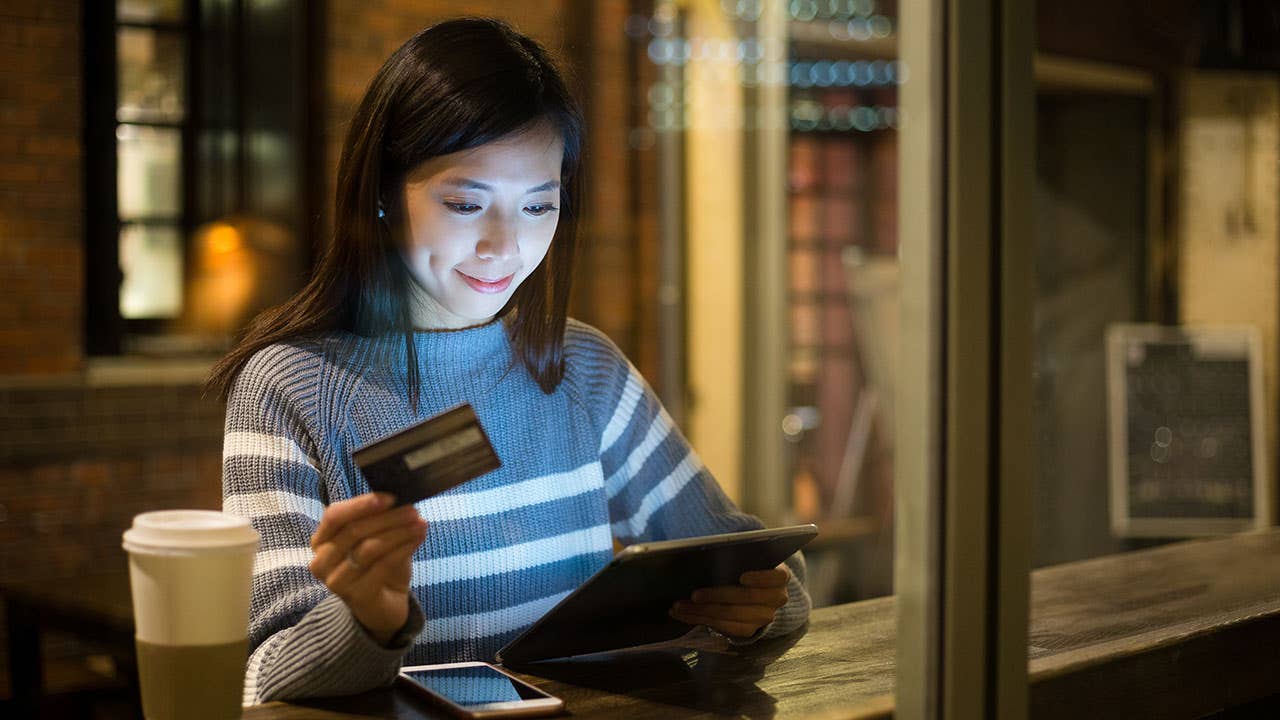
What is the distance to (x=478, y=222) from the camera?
1.10 meters

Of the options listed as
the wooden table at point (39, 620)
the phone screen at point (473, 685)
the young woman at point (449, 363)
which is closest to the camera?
the phone screen at point (473, 685)

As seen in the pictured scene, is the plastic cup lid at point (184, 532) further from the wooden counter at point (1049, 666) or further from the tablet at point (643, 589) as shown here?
the tablet at point (643, 589)

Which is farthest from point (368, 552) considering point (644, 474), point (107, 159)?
point (107, 159)

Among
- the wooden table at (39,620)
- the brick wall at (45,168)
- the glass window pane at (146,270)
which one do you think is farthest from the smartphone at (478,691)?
the wooden table at (39,620)

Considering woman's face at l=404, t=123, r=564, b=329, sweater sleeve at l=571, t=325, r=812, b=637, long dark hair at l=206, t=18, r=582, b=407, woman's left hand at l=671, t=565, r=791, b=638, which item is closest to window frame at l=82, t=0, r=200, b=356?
long dark hair at l=206, t=18, r=582, b=407

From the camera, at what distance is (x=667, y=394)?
4.72 metres

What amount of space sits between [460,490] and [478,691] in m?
0.26

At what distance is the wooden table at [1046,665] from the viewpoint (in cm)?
95

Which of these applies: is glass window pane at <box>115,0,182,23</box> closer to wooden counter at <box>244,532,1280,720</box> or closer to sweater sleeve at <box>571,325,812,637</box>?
sweater sleeve at <box>571,325,812,637</box>

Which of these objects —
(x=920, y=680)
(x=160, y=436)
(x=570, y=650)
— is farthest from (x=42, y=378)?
(x=920, y=680)

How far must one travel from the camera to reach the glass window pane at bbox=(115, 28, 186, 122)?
1257 millimetres

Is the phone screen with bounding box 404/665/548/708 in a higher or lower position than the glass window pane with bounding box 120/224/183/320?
lower

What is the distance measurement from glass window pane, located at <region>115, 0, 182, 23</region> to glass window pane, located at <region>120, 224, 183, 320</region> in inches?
9.3

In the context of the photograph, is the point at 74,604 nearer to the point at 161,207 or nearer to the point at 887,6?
the point at 161,207
